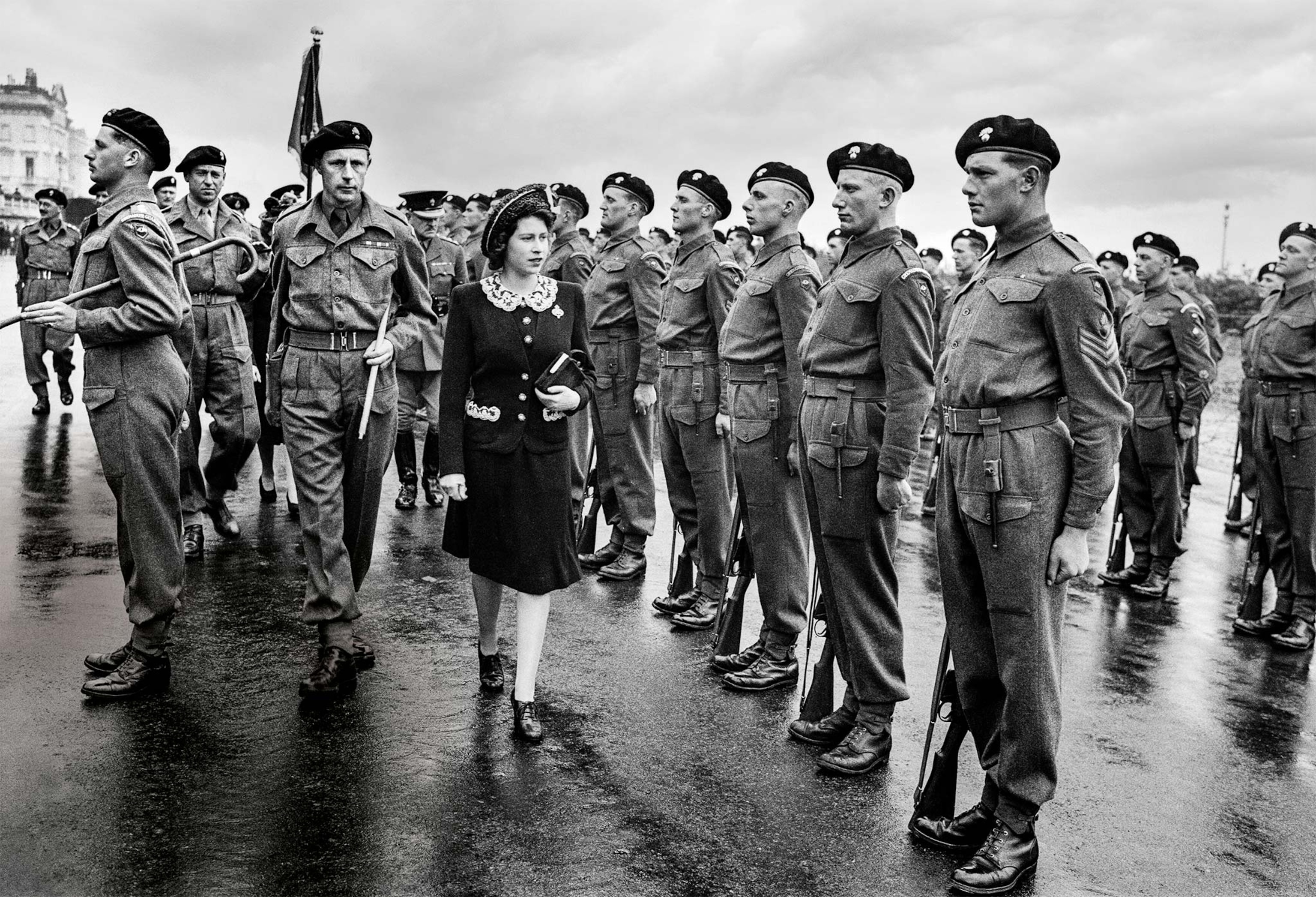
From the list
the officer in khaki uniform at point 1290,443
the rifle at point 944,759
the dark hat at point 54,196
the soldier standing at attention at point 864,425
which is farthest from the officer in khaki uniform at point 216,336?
the dark hat at point 54,196

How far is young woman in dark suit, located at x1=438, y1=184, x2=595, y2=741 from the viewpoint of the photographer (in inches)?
187

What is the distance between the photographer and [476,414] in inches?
190

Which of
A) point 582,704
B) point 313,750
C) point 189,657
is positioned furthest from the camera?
point 189,657

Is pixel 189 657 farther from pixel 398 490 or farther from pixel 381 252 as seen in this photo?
pixel 398 490

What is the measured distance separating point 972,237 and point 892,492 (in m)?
7.79

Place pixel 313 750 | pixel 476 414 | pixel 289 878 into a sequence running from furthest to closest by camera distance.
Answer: pixel 476 414 < pixel 313 750 < pixel 289 878

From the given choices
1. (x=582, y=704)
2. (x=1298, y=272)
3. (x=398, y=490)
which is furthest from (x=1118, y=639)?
(x=398, y=490)

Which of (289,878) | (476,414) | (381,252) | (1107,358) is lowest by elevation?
(289,878)

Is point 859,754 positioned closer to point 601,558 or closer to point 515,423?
point 515,423

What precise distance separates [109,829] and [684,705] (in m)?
2.44

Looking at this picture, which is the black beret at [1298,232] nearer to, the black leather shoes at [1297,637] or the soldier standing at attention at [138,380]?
the black leather shoes at [1297,637]

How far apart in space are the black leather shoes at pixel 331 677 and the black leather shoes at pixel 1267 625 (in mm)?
5468

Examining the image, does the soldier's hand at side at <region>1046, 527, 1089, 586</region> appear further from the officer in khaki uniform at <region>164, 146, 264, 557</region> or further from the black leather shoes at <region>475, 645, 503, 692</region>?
the officer in khaki uniform at <region>164, 146, 264, 557</region>

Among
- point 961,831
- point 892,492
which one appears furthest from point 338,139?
point 961,831
